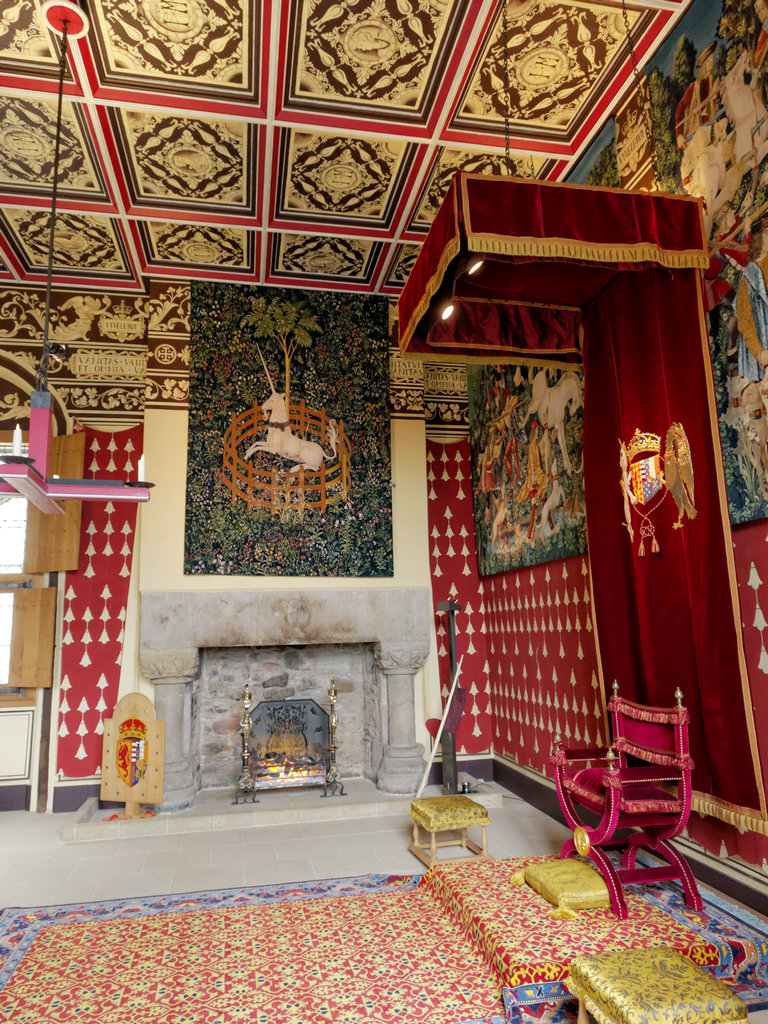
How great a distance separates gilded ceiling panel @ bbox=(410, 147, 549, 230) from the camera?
17.1ft

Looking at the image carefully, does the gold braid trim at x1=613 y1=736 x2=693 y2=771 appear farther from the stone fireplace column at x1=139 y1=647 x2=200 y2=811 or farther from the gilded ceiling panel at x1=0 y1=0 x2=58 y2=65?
the gilded ceiling panel at x1=0 y1=0 x2=58 y2=65

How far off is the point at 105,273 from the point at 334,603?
161 inches

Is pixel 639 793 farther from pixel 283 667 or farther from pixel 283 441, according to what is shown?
pixel 283 441

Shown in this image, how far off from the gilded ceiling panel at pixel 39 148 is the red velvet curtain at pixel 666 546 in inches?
157

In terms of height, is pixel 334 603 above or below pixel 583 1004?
above

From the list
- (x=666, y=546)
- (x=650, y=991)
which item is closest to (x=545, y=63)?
(x=666, y=546)

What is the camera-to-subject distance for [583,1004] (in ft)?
8.14

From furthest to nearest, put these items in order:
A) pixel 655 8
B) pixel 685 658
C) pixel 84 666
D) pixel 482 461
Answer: pixel 482 461
pixel 84 666
pixel 655 8
pixel 685 658

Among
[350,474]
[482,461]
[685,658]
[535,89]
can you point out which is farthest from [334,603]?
[535,89]

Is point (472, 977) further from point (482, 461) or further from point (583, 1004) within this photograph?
point (482, 461)

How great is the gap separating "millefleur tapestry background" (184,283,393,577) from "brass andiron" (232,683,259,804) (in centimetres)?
130

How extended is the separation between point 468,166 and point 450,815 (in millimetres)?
4968

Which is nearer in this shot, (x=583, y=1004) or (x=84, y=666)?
(x=583, y=1004)

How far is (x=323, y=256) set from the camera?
21.2 ft
